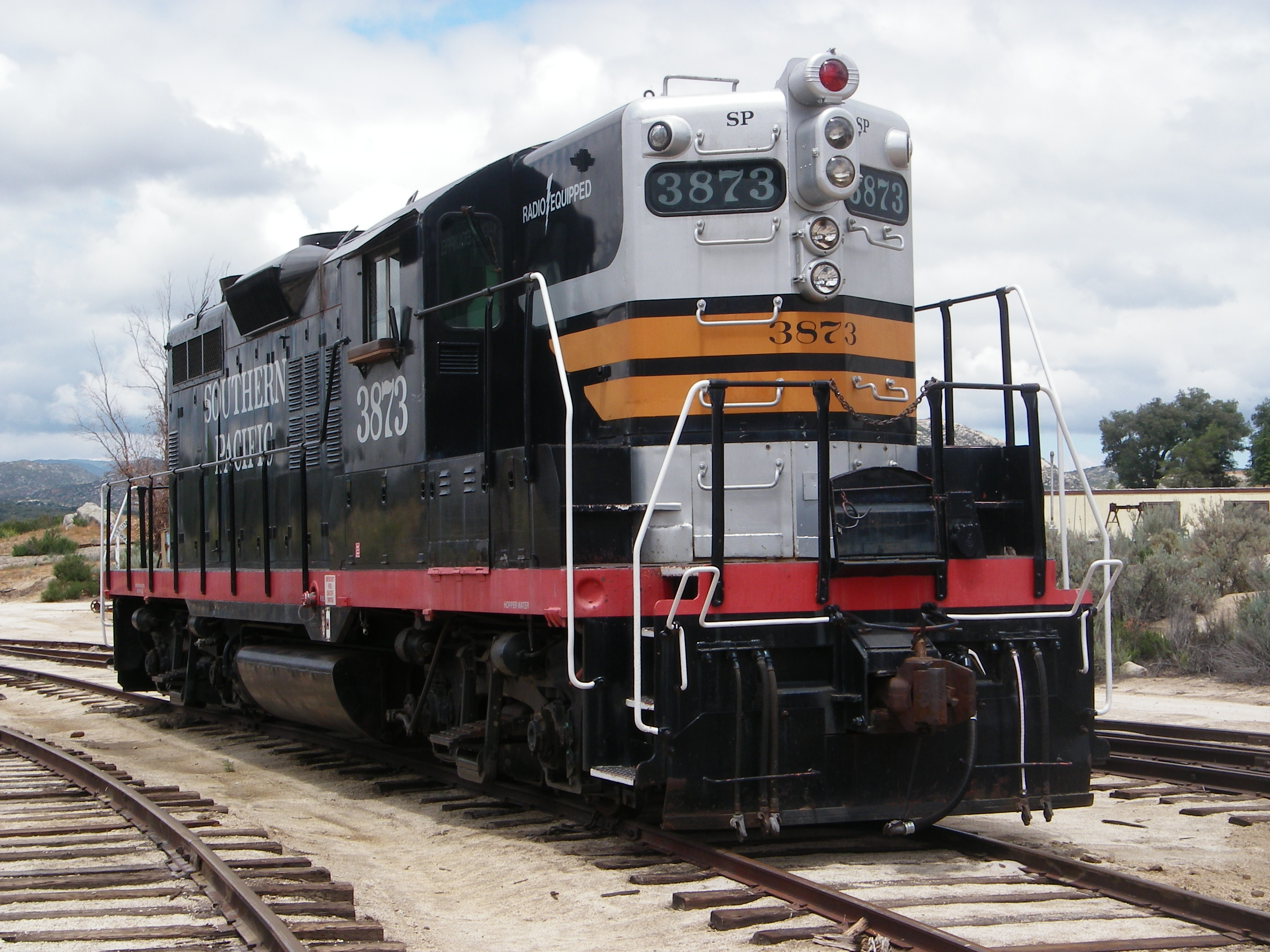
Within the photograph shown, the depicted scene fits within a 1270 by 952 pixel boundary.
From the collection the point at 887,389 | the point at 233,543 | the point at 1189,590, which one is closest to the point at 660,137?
the point at 887,389

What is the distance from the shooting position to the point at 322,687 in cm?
800

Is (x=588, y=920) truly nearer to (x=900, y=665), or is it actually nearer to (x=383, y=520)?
(x=900, y=665)

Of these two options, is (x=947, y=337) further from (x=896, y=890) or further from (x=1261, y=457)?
(x=1261, y=457)

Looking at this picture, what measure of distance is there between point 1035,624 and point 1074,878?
120 centimetres

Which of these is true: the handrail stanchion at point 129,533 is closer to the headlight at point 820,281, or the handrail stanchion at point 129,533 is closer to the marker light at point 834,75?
the headlight at point 820,281

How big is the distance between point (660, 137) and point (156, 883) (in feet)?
13.2

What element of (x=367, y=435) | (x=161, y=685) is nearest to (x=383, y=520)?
(x=367, y=435)

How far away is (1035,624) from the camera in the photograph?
231 inches

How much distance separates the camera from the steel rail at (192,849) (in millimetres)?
4477

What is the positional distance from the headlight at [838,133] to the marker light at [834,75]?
0.49ft

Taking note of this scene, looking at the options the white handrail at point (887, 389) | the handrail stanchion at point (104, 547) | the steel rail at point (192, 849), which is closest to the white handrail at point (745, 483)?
the white handrail at point (887, 389)

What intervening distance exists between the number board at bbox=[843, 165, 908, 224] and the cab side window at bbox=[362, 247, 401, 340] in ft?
8.51

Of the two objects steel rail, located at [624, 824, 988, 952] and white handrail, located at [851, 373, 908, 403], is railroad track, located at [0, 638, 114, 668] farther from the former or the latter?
white handrail, located at [851, 373, 908, 403]

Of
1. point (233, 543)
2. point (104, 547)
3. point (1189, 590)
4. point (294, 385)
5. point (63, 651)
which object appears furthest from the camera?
point (63, 651)
